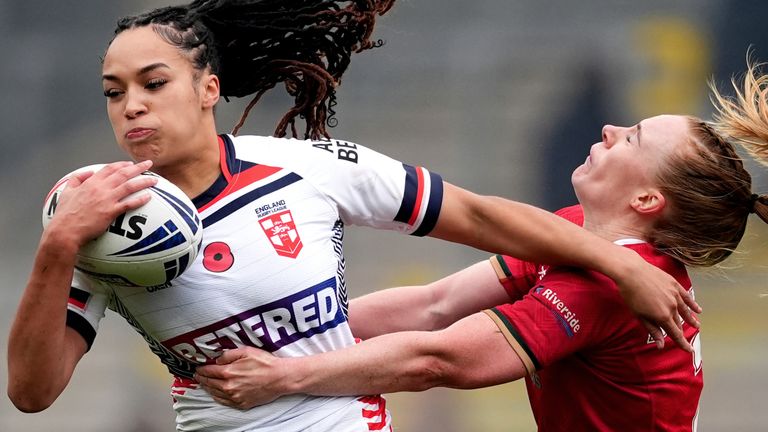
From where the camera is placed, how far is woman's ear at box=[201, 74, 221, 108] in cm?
284

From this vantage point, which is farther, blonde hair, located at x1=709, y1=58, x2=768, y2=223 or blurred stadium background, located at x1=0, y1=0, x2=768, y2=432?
blurred stadium background, located at x1=0, y1=0, x2=768, y2=432

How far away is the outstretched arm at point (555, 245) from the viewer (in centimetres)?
288

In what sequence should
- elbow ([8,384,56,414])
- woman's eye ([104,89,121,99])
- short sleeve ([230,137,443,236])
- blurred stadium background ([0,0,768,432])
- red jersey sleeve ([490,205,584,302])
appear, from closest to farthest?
elbow ([8,384,56,414]), woman's eye ([104,89,121,99]), short sleeve ([230,137,443,236]), red jersey sleeve ([490,205,584,302]), blurred stadium background ([0,0,768,432])

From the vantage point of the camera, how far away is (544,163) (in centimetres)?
660

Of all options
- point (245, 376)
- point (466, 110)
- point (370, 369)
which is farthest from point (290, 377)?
point (466, 110)

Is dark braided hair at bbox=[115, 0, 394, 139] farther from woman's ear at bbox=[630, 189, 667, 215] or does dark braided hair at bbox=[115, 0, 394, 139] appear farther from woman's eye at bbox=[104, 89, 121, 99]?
woman's ear at bbox=[630, 189, 667, 215]

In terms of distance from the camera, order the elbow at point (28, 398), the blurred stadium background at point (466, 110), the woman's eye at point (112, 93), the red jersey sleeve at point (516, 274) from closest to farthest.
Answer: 1. the elbow at point (28, 398)
2. the woman's eye at point (112, 93)
3. the red jersey sleeve at point (516, 274)
4. the blurred stadium background at point (466, 110)

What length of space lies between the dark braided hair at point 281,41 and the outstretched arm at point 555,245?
582 millimetres

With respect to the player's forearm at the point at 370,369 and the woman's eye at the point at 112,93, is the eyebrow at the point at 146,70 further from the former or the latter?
the player's forearm at the point at 370,369

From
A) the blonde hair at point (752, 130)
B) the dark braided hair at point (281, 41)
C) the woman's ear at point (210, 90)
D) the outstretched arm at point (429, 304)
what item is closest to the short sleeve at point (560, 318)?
the outstretched arm at point (429, 304)

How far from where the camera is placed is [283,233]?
8.99ft

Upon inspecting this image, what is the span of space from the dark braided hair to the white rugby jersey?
30cm

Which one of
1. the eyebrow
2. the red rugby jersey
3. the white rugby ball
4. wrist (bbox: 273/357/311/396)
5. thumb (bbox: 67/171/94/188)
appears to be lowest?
the red rugby jersey

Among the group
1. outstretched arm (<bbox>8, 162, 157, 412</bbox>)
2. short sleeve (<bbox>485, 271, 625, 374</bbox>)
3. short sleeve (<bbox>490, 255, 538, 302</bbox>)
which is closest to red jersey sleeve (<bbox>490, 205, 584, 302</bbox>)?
short sleeve (<bbox>490, 255, 538, 302</bbox>)
